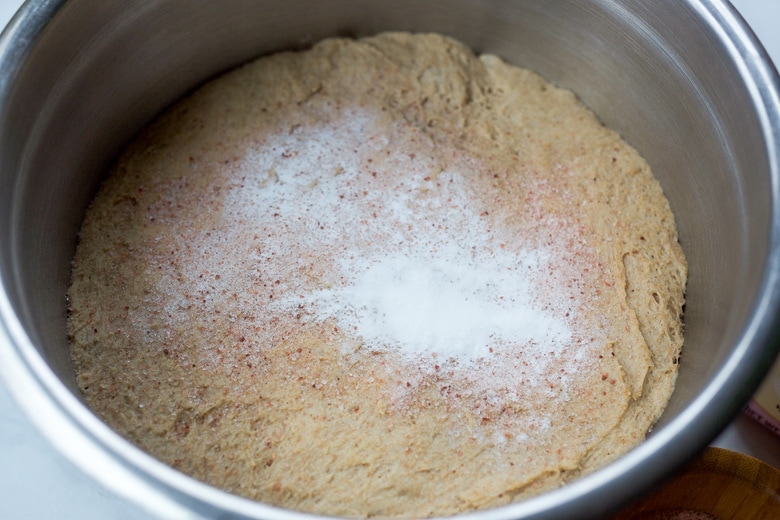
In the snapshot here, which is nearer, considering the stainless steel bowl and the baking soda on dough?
the stainless steel bowl

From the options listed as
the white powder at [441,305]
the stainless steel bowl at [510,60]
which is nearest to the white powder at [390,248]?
the white powder at [441,305]

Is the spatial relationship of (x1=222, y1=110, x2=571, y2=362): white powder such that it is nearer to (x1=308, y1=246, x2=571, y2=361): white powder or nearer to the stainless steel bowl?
(x1=308, y1=246, x2=571, y2=361): white powder

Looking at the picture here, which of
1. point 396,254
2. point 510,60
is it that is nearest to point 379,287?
point 396,254

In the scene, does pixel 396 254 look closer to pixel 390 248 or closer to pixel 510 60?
pixel 390 248

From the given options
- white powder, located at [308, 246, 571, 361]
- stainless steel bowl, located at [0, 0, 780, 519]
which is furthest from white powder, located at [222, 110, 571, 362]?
stainless steel bowl, located at [0, 0, 780, 519]

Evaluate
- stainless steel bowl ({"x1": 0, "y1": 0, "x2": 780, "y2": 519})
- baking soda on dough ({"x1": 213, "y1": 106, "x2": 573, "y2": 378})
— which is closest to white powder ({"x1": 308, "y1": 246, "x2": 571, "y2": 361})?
baking soda on dough ({"x1": 213, "y1": 106, "x2": 573, "y2": 378})

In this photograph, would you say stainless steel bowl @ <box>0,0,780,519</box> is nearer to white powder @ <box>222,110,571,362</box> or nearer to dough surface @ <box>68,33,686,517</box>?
dough surface @ <box>68,33,686,517</box>
